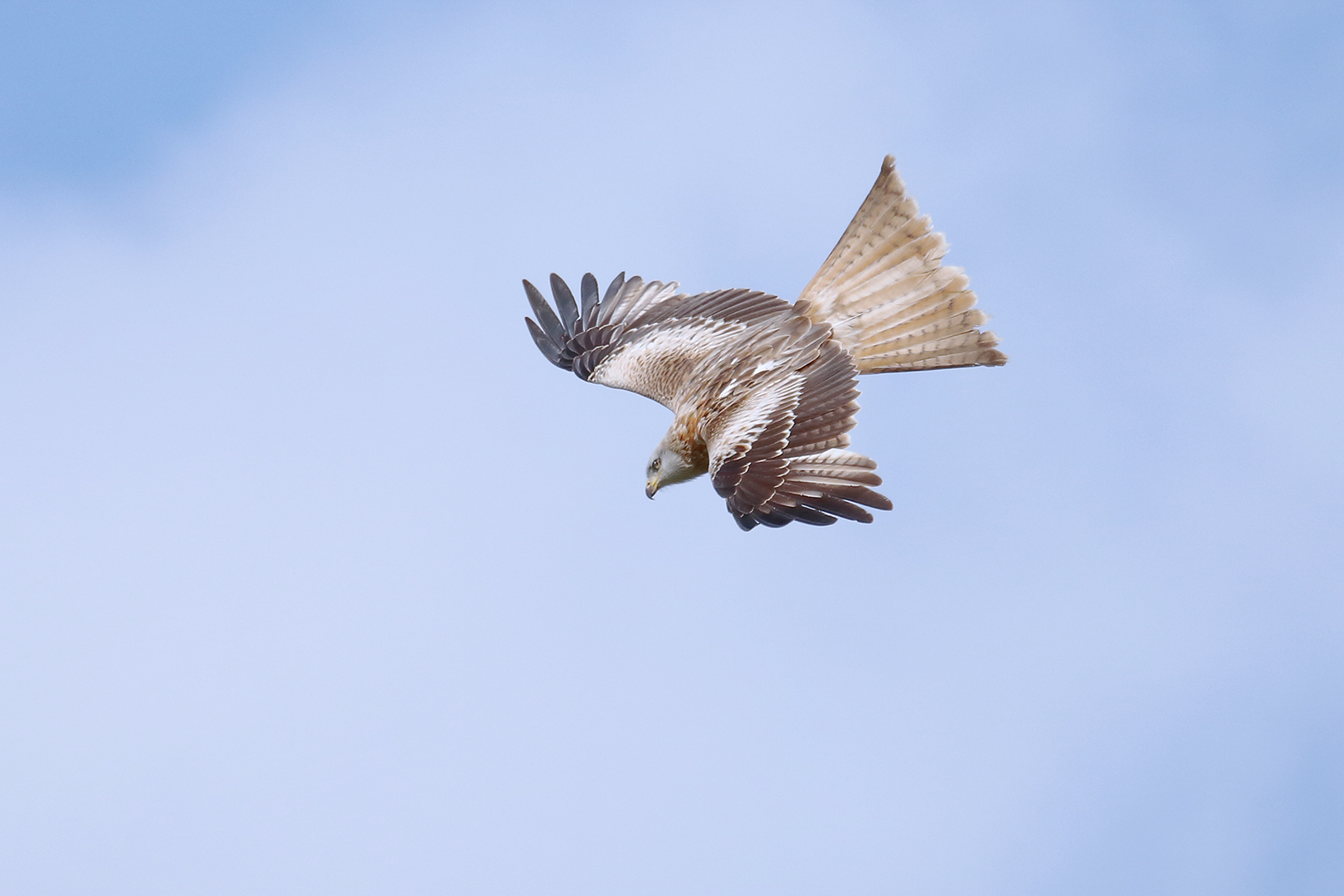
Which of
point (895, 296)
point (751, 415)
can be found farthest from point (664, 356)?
point (751, 415)

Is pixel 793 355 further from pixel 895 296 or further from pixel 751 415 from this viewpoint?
pixel 895 296

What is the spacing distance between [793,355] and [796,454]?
4.82ft

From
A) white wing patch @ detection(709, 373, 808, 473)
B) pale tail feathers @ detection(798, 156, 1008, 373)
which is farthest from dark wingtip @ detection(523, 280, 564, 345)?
white wing patch @ detection(709, 373, 808, 473)

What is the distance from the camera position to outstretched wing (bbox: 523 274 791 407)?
1192cm

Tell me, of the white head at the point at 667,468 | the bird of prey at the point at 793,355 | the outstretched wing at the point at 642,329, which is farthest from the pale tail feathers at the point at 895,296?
the white head at the point at 667,468

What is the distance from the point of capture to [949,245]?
35.8ft

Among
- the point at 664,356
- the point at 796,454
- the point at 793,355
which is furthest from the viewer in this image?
the point at 664,356

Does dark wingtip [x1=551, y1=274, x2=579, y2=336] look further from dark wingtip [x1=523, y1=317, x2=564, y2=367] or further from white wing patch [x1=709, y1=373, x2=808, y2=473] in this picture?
white wing patch [x1=709, y1=373, x2=808, y2=473]

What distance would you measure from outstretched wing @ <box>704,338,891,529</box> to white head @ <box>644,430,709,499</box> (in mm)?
762

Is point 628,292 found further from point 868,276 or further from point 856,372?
point 856,372

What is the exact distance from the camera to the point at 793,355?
34.7ft

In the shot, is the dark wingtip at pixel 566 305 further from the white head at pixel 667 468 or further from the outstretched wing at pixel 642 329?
the white head at pixel 667 468

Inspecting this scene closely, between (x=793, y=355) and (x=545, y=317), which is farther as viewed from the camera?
(x=545, y=317)

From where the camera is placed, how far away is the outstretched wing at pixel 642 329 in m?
11.9
